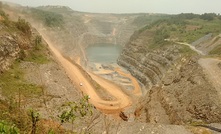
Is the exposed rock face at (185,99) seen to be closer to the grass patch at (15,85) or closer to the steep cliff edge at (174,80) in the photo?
the steep cliff edge at (174,80)

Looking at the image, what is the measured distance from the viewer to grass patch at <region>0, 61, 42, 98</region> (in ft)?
98.7

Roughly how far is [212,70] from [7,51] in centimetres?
2969

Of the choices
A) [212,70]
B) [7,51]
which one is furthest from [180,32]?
[7,51]

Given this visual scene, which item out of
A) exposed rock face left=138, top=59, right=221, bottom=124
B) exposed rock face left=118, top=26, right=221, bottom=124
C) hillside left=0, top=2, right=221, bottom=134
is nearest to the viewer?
hillside left=0, top=2, right=221, bottom=134

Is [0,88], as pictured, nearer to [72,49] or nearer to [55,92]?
[55,92]

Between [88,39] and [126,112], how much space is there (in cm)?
10341

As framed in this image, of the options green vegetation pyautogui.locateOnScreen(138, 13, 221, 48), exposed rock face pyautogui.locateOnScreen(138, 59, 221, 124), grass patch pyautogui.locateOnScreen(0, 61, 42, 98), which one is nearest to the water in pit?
green vegetation pyautogui.locateOnScreen(138, 13, 221, 48)

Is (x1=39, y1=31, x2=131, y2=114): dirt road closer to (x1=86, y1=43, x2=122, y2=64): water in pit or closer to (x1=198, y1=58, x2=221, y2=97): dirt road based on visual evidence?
(x1=198, y1=58, x2=221, y2=97): dirt road

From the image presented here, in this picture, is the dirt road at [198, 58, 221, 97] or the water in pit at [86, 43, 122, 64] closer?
the dirt road at [198, 58, 221, 97]

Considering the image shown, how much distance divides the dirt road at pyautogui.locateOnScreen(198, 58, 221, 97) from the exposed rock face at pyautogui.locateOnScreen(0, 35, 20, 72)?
1067 inches

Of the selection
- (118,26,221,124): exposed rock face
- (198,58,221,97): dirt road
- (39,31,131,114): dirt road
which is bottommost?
(39,31,131,114): dirt road

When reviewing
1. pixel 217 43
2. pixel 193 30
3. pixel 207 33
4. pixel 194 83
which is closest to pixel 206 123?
pixel 194 83

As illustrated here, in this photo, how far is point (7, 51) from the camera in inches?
1492

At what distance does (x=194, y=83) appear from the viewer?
3903 cm
